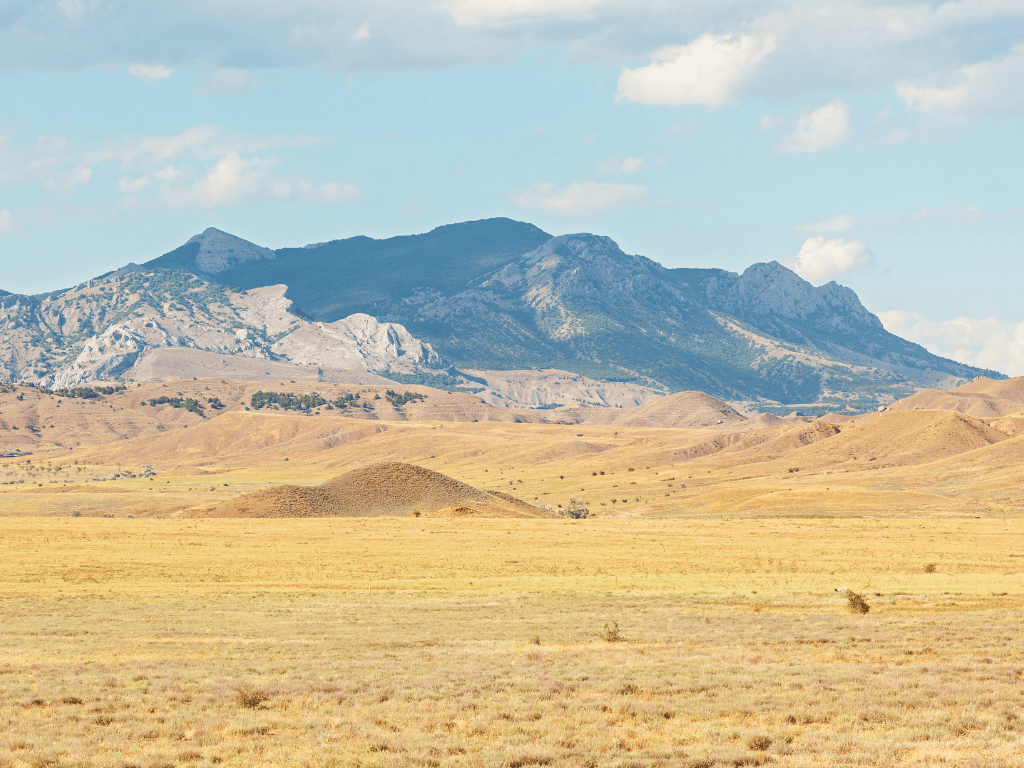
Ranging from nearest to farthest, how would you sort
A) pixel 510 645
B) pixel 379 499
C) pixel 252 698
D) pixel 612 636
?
pixel 252 698 → pixel 510 645 → pixel 612 636 → pixel 379 499

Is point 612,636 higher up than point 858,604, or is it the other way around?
point 612,636

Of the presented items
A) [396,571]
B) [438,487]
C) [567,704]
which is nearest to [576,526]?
[438,487]

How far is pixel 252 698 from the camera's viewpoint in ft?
71.5

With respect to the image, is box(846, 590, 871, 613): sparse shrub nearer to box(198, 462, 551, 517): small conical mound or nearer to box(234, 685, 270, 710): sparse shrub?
box(234, 685, 270, 710): sparse shrub

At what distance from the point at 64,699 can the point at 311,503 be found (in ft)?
302

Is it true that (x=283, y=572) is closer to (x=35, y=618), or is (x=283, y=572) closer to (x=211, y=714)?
(x=35, y=618)

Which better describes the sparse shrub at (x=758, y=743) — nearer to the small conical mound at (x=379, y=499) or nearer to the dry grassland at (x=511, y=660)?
the dry grassland at (x=511, y=660)

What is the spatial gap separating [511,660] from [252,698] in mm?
8790

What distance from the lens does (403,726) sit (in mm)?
19656

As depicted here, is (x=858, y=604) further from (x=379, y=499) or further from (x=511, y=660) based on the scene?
(x=379, y=499)

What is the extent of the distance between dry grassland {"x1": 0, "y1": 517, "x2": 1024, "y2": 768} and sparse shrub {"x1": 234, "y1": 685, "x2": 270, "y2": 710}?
2.5 inches

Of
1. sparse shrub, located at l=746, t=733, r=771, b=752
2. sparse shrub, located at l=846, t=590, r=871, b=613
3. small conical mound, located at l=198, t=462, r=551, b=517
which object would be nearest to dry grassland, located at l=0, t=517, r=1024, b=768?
sparse shrub, located at l=746, t=733, r=771, b=752

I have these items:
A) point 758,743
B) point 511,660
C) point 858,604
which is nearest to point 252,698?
point 511,660

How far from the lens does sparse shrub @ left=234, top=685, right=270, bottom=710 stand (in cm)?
2150
